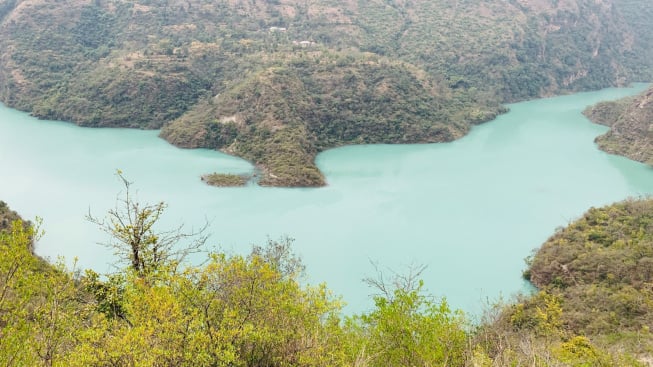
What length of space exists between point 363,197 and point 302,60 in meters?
22.0

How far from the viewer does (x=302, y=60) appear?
5003 cm

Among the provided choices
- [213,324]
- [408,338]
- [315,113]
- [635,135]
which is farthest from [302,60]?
[213,324]

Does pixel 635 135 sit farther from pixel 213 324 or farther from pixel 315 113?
pixel 213 324

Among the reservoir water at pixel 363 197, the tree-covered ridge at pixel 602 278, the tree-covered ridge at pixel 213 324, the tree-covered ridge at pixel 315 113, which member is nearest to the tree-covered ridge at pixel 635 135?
the reservoir water at pixel 363 197

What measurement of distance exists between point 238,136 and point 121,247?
34.2 m

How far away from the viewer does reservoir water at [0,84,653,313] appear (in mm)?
24438

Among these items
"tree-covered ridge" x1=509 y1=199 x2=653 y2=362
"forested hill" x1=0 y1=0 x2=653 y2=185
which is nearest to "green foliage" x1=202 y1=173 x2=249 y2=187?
"forested hill" x1=0 y1=0 x2=653 y2=185

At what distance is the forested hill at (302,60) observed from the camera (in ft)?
153

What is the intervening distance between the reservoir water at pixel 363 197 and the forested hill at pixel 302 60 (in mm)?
3652

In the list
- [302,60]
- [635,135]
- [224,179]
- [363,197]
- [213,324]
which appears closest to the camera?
[213,324]

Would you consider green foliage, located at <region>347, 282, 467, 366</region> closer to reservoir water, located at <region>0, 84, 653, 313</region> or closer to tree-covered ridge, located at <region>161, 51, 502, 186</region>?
reservoir water, located at <region>0, 84, 653, 313</region>

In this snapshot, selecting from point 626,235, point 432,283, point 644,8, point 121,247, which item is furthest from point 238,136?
point 644,8

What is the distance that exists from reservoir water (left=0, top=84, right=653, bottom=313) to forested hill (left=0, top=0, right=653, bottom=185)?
365cm

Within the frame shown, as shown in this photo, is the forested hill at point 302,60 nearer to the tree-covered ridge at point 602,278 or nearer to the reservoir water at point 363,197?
the reservoir water at point 363,197
